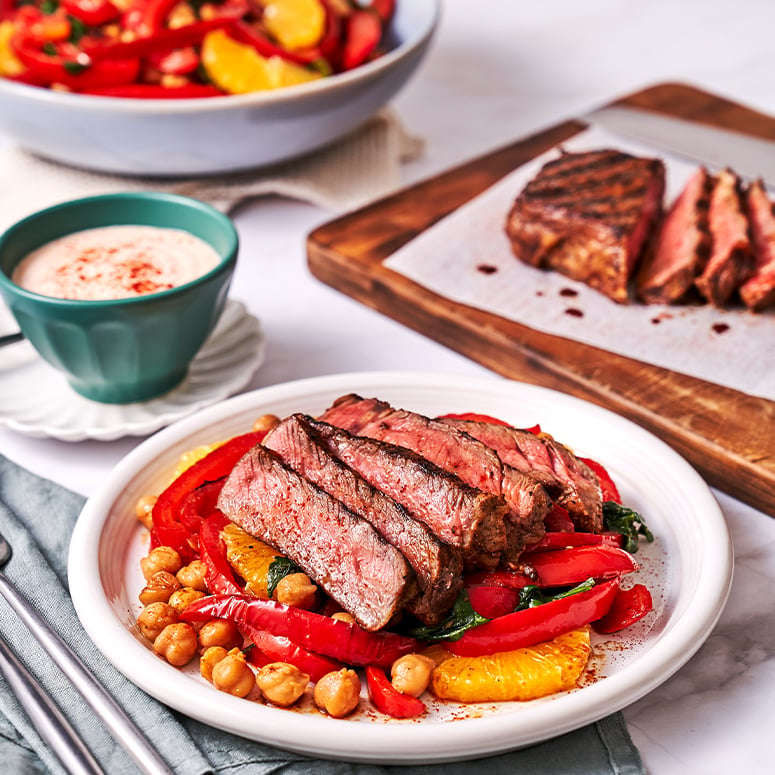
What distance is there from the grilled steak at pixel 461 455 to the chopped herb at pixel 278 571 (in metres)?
0.43

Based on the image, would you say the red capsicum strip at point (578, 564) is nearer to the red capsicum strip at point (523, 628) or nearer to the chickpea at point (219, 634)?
the red capsicum strip at point (523, 628)

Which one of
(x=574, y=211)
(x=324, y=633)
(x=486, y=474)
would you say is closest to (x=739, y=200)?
(x=574, y=211)

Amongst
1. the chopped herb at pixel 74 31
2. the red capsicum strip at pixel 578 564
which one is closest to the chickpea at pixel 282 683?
the red capsicum strip at pixel 578 564

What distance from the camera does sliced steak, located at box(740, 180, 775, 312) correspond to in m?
3.89

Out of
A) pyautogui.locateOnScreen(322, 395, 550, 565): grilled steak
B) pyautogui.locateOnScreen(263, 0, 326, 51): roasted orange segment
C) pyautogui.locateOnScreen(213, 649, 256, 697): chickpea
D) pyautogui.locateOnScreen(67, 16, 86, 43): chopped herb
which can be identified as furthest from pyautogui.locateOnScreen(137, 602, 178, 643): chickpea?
pyautogui.locateOnScreen(67, 16, 86, 43): chopped herb

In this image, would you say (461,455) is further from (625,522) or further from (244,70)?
(244,70)

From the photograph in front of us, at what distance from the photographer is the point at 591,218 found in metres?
4.08

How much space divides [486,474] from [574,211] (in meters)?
1.89

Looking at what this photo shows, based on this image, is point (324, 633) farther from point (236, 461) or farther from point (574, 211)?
point (574, 211)

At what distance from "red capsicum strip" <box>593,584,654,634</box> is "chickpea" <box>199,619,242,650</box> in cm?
86

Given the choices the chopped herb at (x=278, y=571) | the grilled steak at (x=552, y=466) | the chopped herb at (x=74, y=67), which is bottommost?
the chopped herb at (x=278, y=571)

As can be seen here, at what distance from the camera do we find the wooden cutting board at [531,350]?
3.25 m

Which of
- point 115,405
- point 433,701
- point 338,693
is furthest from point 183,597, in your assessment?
point 115,405

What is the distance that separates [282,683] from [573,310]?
2.25 metres
